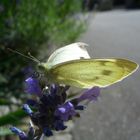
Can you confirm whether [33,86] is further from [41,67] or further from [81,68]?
[81,68]

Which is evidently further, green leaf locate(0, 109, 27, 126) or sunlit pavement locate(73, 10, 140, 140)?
sunlit pavement locate(73, 10, 140, 140)

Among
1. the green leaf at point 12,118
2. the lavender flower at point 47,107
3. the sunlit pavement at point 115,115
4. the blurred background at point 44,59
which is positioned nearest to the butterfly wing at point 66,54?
the lavender flower at point 47,107

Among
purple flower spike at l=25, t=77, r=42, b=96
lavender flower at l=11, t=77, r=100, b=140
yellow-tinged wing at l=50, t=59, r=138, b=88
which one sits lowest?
lavender flower at l=11, t=77, r=100, b=140

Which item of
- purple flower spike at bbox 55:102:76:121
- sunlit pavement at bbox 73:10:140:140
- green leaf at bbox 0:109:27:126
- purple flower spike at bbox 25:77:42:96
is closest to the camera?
purple flower spike at bbox 55:102:76:121

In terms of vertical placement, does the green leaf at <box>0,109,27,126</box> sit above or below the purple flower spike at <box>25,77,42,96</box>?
below

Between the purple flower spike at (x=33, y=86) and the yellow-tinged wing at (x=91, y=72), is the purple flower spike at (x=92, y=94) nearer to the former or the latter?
the yellow-tinged wing at (x=91, y=72)

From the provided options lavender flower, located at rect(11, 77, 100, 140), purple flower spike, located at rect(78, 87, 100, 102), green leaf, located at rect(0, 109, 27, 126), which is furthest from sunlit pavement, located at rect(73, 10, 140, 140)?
lavender flower, located at rect(11, 77, 100, 140)

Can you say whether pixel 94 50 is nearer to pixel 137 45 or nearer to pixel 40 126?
pixel 137 45

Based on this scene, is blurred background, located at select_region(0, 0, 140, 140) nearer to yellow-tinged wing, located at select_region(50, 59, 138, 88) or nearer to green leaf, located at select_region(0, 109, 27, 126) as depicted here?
green leaf, located at select_region(0, 109, 27, 126)

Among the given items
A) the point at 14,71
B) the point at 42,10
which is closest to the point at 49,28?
the point at 42,10
